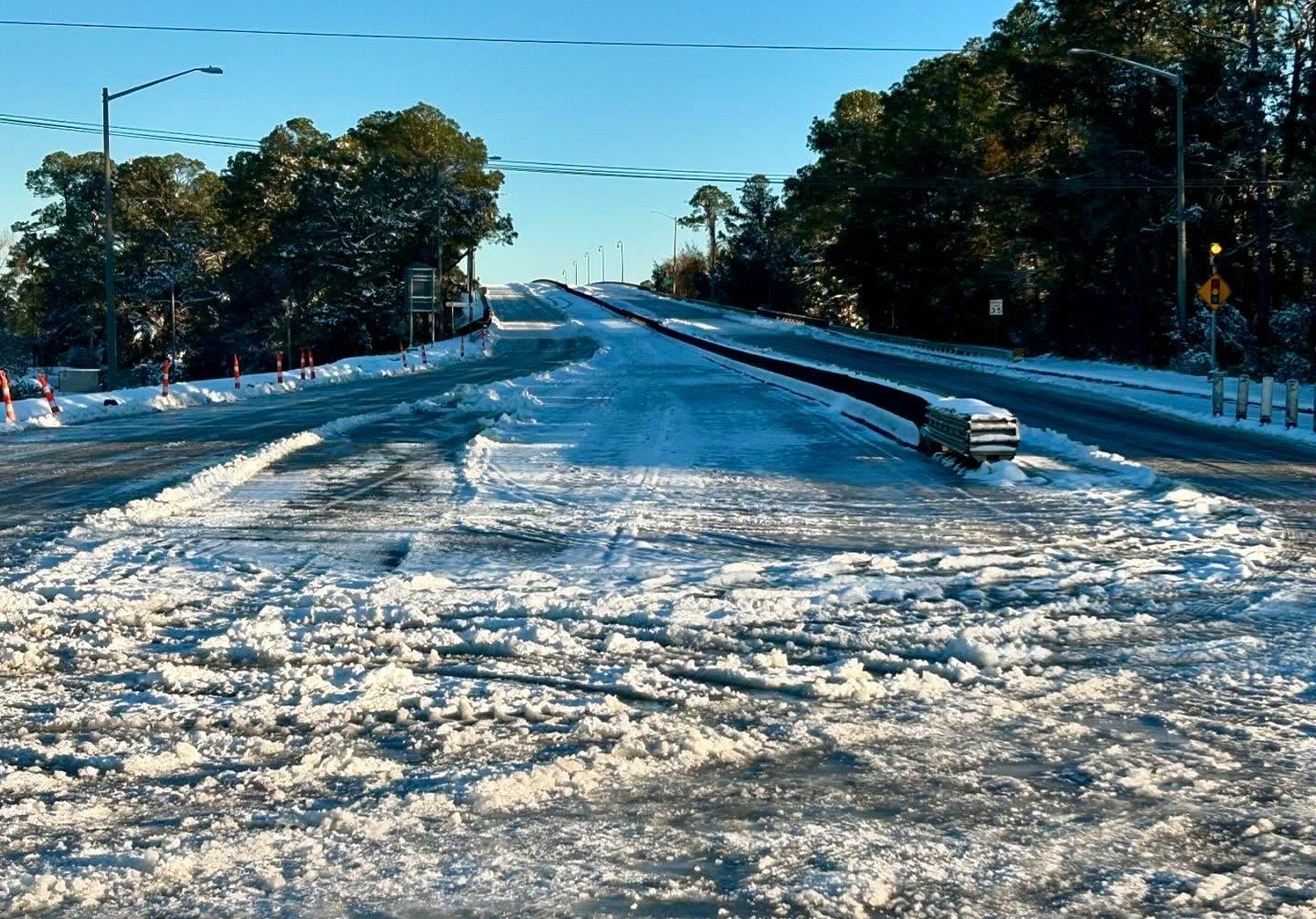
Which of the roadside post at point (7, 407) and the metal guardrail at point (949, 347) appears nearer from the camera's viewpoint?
the roadside post at point (7, 407)

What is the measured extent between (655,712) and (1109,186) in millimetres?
45686

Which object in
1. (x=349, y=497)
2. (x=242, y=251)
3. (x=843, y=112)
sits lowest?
(x=349, y=497)

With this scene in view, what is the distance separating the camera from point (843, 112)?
103 metres

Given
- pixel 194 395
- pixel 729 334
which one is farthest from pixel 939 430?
pixel 729 334

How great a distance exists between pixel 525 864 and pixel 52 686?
327 cm

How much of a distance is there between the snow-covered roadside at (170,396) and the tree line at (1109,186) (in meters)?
26.3

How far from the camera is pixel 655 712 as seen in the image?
5918 mm

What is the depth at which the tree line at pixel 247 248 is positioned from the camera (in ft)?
247

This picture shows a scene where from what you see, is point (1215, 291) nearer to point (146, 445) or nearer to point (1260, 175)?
point (1260, 175)

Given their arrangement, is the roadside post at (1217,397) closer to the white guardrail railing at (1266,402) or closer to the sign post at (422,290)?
the white guardrail railing at (1266,402)

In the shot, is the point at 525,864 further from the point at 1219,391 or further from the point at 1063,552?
the point at 1219,391

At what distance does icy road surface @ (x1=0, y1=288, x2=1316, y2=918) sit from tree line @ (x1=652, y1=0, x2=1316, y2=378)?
31064mm

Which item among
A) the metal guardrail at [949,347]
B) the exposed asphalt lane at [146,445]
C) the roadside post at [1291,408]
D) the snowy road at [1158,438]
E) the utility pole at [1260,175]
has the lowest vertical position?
the exposed asphalt lane at [146,445]

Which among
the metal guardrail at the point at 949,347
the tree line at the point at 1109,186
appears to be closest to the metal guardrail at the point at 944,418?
the tree line at the point at 1109,186
